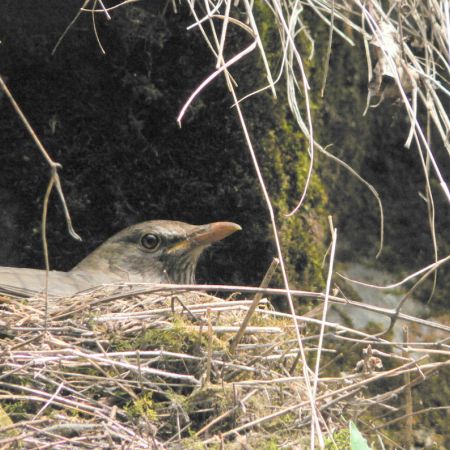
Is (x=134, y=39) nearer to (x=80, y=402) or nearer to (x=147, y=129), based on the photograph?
(x=147, y=129)

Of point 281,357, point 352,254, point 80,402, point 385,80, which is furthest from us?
point 352,254

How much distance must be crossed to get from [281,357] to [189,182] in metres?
1.73

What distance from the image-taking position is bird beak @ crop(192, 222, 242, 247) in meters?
5.73

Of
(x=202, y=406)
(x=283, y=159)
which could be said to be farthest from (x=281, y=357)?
(x=283, y=159)

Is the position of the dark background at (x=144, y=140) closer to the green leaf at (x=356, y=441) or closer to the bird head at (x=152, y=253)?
the bird head at (x=152, y=253)

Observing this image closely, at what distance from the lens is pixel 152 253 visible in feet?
20.9

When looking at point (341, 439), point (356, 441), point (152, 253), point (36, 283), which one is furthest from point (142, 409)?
point (152, 253)

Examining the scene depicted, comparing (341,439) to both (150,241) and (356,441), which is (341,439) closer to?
(356,441)

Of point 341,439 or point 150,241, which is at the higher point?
point 150,241

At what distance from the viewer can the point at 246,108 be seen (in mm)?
6023

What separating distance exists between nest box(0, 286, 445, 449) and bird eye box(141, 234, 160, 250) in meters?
1.20

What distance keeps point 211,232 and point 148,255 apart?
0.69 m


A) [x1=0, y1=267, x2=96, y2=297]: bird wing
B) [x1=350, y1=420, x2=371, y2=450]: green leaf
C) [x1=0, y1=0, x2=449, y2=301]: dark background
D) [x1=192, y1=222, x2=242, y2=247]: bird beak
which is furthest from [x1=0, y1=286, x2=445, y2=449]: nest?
[x1=0, y1=0, x2=449, y2=301]: dark background

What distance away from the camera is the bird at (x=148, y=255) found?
5.83 m
